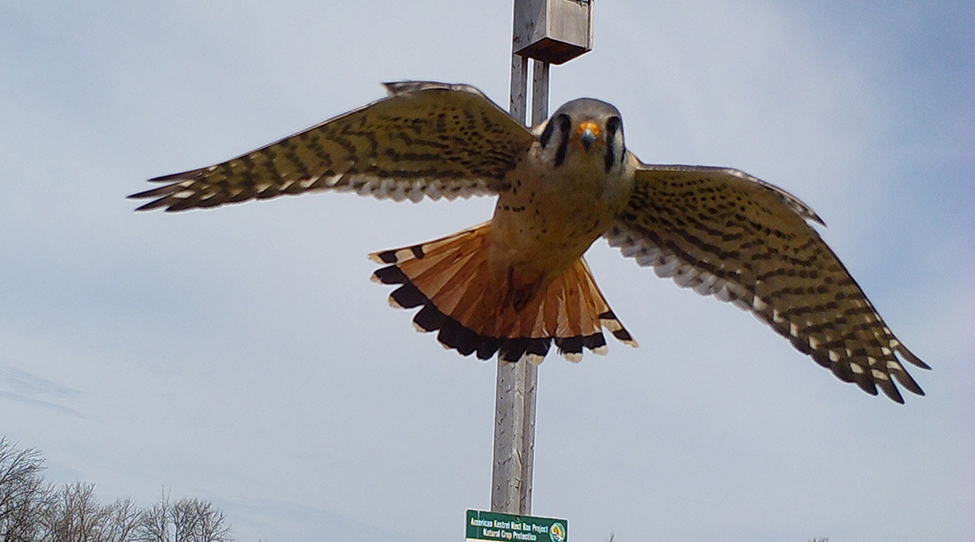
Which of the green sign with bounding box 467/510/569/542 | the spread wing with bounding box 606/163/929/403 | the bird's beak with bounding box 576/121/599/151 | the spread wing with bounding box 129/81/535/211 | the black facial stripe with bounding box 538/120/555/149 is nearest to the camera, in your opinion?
the bird's beak with bounding box 576/121/599/151

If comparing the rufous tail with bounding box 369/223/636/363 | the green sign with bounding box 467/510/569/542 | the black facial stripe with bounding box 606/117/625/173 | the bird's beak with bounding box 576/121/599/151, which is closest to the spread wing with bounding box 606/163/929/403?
the rufous tail with bounding box 369/223/636/363

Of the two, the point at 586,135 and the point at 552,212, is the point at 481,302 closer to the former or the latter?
the point at 552,212

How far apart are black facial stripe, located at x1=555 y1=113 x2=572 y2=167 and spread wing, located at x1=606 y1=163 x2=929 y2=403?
54 centimetres

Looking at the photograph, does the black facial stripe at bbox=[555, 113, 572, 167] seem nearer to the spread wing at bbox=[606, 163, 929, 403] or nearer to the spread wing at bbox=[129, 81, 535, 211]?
the spread wing at bbox=[129, 81, 535, 211]

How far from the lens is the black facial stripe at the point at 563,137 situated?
2486mm

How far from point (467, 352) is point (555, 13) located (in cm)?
182

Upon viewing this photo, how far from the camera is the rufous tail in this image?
3.21 meters

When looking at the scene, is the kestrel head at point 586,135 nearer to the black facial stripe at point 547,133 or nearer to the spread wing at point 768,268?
the black facial stripe at point 547,133

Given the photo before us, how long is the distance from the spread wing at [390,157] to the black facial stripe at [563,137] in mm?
254

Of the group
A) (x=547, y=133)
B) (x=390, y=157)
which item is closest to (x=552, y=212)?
(x=547, y=133)

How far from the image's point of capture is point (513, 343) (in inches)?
131

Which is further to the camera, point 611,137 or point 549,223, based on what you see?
point 549,223

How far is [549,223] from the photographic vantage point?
2.70m

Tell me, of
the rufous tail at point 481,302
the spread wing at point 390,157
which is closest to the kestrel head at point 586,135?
the spread wing at point 390,157
